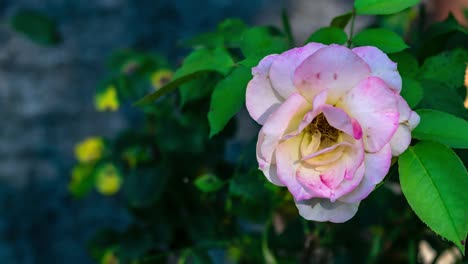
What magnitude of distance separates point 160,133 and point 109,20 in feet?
2.71

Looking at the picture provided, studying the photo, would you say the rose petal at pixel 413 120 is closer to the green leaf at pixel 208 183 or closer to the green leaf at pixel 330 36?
the green leaf at pixel 330 36

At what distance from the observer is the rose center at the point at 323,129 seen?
618 mm

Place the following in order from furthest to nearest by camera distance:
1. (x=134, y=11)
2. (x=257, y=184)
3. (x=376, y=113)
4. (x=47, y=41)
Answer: (x=134, y=11) → (x=47, y=41) → (x=257, y=184) → (x=376, y=113)

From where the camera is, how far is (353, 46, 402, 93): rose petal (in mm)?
590

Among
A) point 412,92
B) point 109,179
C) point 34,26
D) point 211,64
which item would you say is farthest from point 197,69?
point 34,26

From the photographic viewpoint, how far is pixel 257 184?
905 millimetres

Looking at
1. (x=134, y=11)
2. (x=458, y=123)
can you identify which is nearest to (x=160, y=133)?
(x=458, y=123)

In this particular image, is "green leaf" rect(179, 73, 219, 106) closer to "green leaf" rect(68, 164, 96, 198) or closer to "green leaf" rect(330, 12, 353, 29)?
"green leaf" rect(330, 12, 353, 29)

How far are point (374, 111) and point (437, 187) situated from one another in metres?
0.10

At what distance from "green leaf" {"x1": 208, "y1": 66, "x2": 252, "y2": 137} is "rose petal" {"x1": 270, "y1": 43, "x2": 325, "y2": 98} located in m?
0.10

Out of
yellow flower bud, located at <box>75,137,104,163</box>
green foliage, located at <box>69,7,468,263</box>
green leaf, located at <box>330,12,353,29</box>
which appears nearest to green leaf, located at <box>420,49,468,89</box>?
green foliage, located at <box>69,7,468,263</box>

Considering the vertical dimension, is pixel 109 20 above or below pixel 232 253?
above

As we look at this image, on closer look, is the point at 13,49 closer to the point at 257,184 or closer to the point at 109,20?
the point at 109,20

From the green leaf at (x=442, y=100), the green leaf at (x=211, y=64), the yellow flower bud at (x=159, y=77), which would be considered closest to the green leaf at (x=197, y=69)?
the green leaf at (x=211, y=64)
